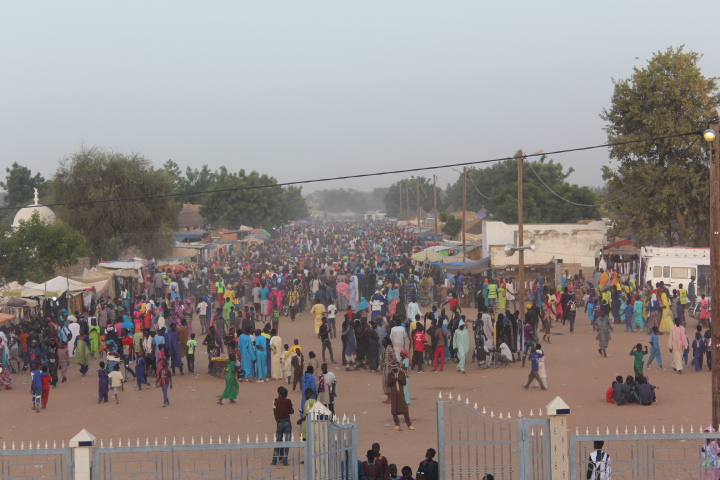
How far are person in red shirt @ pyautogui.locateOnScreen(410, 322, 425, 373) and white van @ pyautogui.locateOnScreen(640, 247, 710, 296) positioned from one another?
39.3 feet

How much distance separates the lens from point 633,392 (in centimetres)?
1308

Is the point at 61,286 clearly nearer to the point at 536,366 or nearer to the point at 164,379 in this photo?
the point at 164,379

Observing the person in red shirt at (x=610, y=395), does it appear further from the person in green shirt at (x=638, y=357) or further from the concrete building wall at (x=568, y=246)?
the concrete building wall at (x=568, y=246)

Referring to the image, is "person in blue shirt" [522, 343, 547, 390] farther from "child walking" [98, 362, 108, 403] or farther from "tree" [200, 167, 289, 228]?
"tree" [200, 167, 289, 228]

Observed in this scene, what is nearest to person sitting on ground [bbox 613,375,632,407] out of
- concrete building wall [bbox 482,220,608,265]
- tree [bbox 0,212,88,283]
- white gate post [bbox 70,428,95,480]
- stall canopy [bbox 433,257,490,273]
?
white gate post [bbox 70,428,95,480]

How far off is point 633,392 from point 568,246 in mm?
20418

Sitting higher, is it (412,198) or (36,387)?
(412,198)

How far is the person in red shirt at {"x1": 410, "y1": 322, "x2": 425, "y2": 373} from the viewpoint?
16297 mm

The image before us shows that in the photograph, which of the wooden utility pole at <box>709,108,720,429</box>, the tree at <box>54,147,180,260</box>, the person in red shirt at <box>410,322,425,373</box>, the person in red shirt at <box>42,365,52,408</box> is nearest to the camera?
the wooden utility pole at <box>709,108,720,429</box>

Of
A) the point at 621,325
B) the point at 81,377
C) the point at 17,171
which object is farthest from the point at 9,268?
the point at 17,171

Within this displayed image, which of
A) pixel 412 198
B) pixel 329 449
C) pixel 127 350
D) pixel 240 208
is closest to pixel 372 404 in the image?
pixel 329 449

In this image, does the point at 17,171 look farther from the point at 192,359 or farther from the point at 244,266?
the point at 192,359

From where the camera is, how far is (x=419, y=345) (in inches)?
648

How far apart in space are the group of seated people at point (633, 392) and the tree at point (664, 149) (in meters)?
19.4
